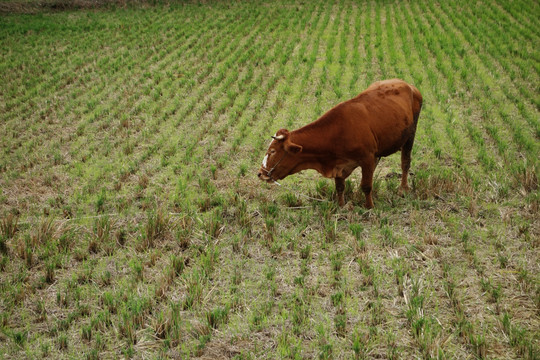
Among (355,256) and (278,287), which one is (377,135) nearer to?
(355,256)

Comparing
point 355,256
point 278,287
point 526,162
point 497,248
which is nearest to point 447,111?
point 526,162

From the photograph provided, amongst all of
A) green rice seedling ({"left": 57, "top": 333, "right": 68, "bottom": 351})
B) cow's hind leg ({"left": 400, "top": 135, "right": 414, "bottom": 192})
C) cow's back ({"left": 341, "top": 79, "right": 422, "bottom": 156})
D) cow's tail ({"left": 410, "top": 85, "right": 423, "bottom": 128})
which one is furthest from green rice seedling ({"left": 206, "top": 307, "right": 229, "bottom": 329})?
cow's tail ({"left": 410, "top": 85, "right": 423, "bottom": 128})

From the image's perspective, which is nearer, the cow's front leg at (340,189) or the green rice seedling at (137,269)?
the green rice seedling at (137,269)

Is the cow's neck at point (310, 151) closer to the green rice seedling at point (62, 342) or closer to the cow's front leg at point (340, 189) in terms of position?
the cow's front leg at point (340, 189)

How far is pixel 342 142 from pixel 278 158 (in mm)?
668

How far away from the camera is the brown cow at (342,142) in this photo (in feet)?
14.5

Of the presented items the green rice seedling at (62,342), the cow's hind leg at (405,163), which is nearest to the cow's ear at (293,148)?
the cow's hind leg at (405,163)

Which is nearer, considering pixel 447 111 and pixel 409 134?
pixel 409 134

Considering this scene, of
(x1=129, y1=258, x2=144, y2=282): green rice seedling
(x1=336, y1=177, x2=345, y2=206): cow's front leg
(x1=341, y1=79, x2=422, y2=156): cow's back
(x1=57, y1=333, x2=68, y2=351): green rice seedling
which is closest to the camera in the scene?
(x1=57, y1=333, x2=68, y2=351): green rice seedling

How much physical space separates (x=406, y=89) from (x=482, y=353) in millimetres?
3141

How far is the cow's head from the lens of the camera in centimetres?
439

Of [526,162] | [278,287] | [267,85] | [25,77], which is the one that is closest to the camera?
[278,287]

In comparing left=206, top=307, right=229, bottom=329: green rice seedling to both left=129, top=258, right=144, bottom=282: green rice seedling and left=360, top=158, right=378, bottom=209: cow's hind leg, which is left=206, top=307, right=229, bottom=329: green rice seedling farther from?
left=360, top=158, right=378, bottom=209: cow's hind leg

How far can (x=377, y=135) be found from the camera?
15.1 ft
